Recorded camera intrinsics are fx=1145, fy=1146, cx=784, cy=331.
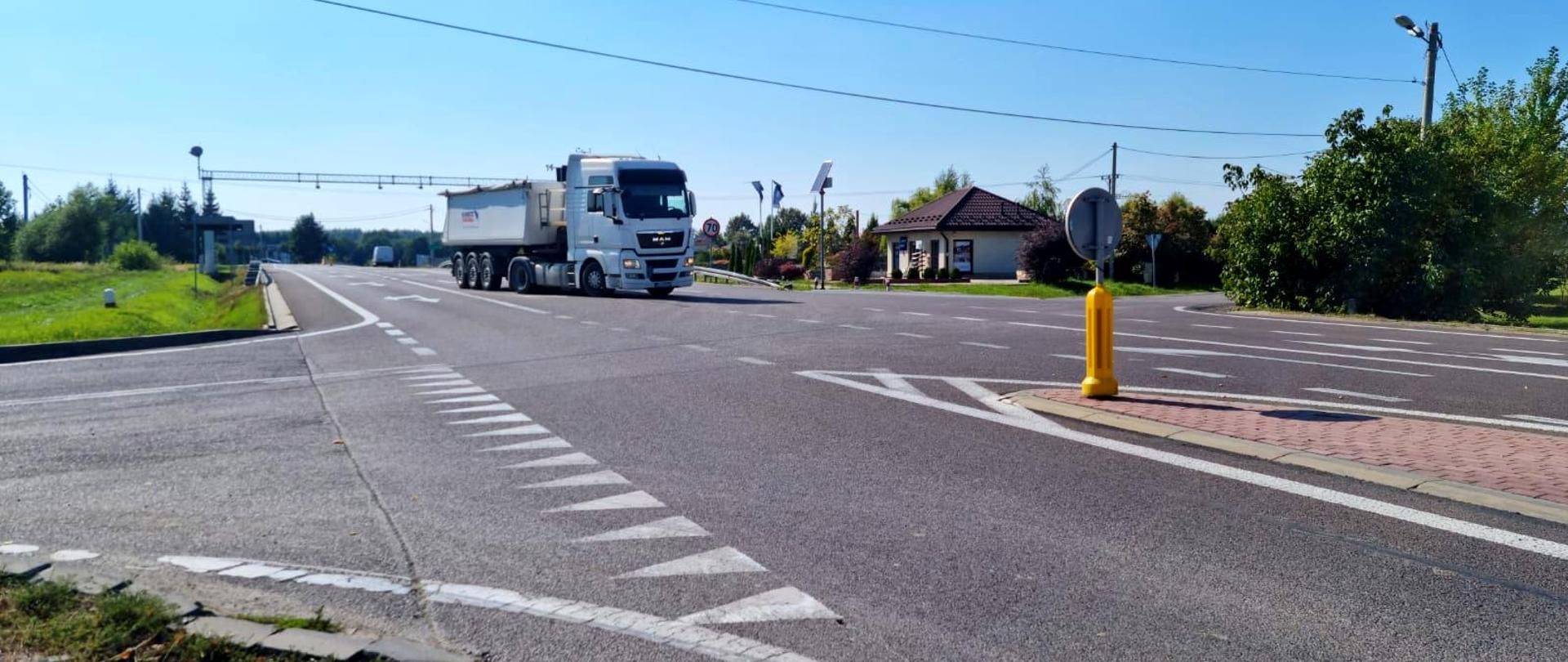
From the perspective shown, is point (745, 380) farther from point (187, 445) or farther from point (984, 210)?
point (984, 210)

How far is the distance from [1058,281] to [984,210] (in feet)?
51.3

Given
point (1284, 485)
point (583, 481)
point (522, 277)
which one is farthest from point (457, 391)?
point (522, 277)

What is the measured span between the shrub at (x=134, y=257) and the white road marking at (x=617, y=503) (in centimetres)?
9111

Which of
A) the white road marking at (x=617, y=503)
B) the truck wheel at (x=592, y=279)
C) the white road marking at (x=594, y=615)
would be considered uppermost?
the truck wheel at (x=592, y=279)

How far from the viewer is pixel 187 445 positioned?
8.28 m

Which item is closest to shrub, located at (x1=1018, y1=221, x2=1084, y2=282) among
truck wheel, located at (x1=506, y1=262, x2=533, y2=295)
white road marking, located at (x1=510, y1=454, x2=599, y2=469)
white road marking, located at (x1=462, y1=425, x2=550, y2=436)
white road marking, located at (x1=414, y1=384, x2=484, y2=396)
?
truck wheel, located at (x1=506, y1=262, x2=533, y2=295)

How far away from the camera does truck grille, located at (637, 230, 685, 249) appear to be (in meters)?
29.5

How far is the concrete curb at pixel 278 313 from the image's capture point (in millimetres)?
21844

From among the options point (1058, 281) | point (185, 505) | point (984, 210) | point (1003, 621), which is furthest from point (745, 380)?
point (984, 210)

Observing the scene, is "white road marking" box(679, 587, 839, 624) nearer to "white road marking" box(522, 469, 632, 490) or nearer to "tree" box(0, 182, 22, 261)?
"white road marking" box(522, 469, 632, 490)

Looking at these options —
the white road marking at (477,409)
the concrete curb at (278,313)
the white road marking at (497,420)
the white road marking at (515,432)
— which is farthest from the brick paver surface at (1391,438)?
the concrete curb at (278,313)

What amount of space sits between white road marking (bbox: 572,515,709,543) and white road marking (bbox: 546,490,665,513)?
0.36 meters

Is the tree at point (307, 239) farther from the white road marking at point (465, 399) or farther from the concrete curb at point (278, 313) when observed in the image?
the white road marking at point (465, 399)

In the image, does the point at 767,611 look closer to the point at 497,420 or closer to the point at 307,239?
the point at 497,420
